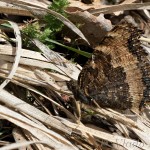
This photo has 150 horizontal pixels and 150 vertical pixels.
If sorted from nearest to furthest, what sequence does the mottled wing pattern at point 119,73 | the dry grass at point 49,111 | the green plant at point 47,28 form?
the dry grass at point 49,111, the mottled wing pattern at point 119,73, the green plant at point 47,28

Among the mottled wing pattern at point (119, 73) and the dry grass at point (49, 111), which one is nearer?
the dry grass at point (49, 111)

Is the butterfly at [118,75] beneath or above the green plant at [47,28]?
beneath

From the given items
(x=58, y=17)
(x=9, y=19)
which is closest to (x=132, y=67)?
(x=58, y=17)

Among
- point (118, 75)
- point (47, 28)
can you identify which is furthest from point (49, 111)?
point (47, 28)

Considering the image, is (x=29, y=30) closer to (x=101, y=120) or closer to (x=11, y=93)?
(x=11, y=93)

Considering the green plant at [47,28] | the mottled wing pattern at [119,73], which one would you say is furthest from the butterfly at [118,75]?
the green plant at [47,28]

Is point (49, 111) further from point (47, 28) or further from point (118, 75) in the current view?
point (47, 28)

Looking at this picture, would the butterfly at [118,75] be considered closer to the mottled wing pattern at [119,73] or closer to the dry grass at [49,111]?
the mottled wing pattern at [119,73]

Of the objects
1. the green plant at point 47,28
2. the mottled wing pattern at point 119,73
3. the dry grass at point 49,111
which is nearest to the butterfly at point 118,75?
the mottled wing pattern at point 119,73

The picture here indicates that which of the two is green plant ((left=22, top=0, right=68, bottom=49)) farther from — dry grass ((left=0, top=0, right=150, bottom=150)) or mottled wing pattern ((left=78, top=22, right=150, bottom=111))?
mottled wing pattern ((left=78, top=22, right=150, bottom=111))

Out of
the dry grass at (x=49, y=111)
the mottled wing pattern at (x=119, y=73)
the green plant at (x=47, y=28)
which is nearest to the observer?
the dry grass at (x=49, y=111)
